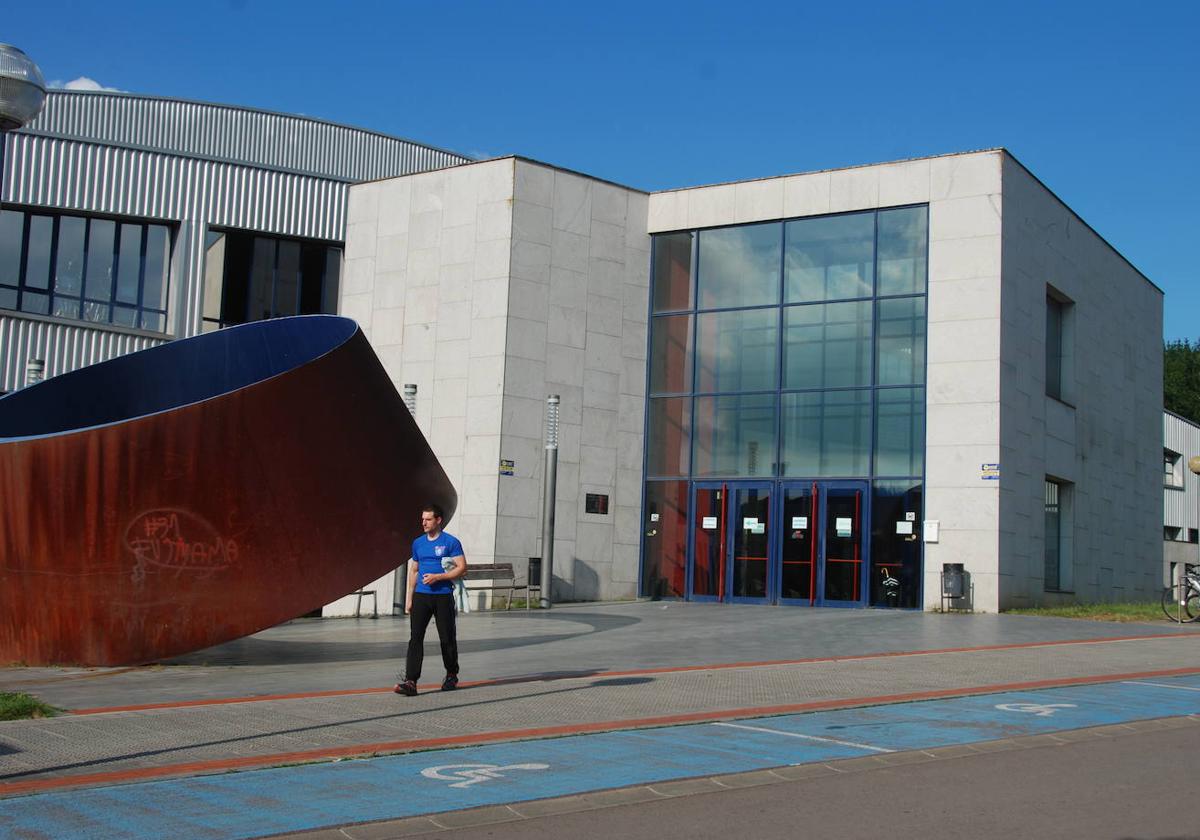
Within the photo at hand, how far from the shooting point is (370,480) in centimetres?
1338

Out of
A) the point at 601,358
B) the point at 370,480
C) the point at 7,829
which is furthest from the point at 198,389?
the point at 601,358

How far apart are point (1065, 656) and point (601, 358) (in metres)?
13.7

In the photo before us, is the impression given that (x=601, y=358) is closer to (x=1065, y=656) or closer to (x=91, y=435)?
(x=1065, y=656)

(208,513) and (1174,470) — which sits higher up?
(1174,470)

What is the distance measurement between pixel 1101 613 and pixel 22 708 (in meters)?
20.5

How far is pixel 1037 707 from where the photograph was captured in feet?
36.2

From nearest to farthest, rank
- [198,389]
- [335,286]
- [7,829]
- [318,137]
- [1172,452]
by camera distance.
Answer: [7,829]
[198,389]
[335,286]
[318,137]
[1172,452]

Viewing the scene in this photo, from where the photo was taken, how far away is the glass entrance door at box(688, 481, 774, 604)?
26828 mm

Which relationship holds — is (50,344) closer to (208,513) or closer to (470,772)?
(208,513)

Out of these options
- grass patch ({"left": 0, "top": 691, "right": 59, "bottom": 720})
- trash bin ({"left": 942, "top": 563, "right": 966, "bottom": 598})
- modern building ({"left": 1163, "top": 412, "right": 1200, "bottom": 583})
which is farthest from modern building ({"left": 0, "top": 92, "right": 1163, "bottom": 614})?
modern building ({"left": 1163, "top": 412, "right": 1200, "bottom": 583})

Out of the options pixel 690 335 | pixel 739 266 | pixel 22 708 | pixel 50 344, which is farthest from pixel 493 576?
pixel 22 708

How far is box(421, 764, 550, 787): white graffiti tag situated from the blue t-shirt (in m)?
3.41

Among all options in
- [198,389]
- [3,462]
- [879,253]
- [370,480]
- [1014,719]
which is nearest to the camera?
[1014,719]

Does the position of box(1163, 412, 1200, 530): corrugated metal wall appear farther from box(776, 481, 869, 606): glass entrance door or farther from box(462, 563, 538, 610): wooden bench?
box(462, 563, 538, 610): wooden bench
